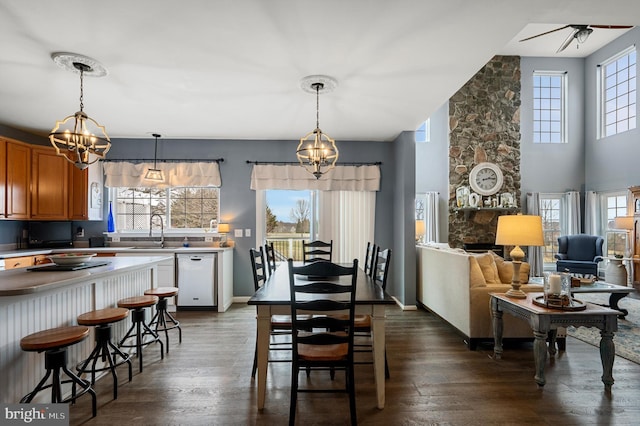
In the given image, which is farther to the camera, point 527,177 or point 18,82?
point 527,177

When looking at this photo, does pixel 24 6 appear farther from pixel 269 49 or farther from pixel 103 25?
pixel 269 49

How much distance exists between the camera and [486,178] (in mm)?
7047

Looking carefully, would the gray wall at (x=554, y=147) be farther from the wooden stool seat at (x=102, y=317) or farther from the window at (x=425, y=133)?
the wooden stool seat at (x=102, y=317)

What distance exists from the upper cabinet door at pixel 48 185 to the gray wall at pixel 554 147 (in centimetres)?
877

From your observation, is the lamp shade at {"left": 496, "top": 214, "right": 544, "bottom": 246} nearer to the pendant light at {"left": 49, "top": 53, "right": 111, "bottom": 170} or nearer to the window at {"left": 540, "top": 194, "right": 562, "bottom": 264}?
the pendant light at {"left": 49, "top": 53, "right": 111, "bottom": 170}

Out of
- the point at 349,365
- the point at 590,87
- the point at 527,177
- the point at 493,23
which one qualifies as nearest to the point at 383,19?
the point at 493,23

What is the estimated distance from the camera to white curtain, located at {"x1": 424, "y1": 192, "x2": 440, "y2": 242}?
280 inches

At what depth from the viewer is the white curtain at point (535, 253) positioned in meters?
7.10

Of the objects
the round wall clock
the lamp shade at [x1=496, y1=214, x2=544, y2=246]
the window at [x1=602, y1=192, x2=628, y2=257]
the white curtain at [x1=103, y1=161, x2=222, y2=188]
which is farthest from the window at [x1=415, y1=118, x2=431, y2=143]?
the lamp shade at [x1=496, y1=214, x2=544, y2=246]

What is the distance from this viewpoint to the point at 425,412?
218cm

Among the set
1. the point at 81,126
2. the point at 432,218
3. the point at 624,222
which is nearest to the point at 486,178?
the point at 432,218

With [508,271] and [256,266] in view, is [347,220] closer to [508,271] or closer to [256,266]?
[508,271]

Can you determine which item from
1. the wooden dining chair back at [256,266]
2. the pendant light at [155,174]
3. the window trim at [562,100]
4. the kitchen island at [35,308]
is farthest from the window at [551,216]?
the kitchen island at [35,308]

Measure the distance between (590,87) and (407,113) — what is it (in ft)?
21.3
